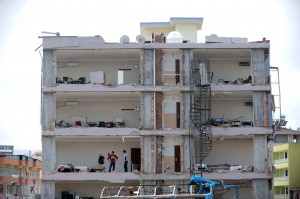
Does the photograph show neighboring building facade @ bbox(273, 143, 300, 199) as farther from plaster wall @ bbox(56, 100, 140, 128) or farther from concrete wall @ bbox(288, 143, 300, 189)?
plaster wall @ bbox(56, 100, 140, 128)

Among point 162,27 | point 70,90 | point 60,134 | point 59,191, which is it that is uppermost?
point 162,27

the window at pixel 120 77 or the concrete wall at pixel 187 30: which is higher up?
the concrete wall at pixel 187 30

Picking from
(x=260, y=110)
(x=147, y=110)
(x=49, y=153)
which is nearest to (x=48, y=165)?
(x=49, y=153)

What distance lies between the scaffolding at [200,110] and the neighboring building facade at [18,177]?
32370 millimetres

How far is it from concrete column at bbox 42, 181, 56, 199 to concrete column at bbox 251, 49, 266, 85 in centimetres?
1806

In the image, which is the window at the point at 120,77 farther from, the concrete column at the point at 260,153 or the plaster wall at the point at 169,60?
the concrete column at the point at 260,153

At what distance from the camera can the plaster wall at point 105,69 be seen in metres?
61.3

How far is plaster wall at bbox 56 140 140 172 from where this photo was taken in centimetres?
6038

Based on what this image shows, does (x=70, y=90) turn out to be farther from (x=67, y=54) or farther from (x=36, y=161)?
(x=36, y=161)

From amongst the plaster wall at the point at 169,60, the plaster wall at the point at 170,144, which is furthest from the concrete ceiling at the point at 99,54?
the plaster wall at the point at 170,144

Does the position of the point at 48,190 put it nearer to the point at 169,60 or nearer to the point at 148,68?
the point at 148,68

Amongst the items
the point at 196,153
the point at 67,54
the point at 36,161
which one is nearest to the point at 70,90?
the point at 67,54

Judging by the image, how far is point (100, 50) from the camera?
58.7 metres

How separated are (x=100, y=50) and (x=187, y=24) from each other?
10376 mm
